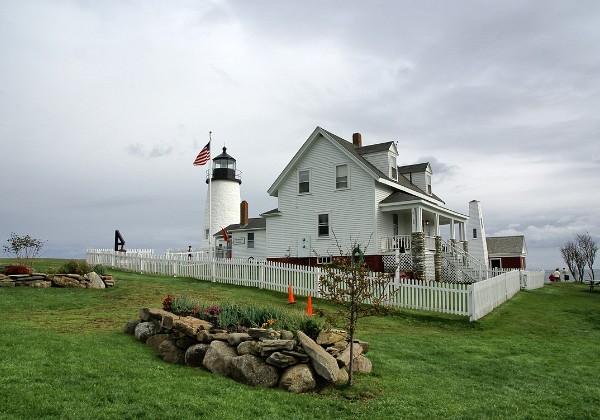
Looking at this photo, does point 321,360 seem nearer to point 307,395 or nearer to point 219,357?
point 307,395

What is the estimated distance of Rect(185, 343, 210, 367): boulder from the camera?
848 centimetres

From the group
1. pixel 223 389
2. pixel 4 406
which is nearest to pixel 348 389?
pixel 223 389

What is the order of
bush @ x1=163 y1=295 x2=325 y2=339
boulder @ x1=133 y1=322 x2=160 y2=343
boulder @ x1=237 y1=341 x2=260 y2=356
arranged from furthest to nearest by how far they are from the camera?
boulder @ x1=133 y1=322 x2=160 y2=343 < bush @ x1=163 y1=295 x2=325 y2=339 < boulder @ x1=237 y1=341 x2=260 y2=356

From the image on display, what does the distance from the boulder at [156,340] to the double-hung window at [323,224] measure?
19174 millimetres

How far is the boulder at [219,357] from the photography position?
796cm

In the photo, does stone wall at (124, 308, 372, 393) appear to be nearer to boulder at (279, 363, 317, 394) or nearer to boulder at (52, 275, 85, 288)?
boulder at (279, 363, 317, 394)

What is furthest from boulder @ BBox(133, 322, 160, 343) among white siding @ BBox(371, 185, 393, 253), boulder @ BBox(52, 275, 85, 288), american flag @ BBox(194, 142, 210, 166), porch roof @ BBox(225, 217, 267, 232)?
porch roof @ BBox(225, 217, 267, 232)

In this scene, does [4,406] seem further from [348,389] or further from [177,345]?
[348,389]

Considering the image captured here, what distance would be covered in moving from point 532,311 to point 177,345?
16.5m

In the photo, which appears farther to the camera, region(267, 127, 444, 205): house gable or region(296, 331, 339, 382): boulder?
region(267, 127, 444, 205): house gable

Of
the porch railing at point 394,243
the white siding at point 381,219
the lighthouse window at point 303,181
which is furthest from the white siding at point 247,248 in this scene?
the porch railing at point 394,243

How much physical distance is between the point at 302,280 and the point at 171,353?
12.0 meters

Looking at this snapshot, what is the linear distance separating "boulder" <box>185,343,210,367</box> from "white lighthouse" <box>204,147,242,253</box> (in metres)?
32.5

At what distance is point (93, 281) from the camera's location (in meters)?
19.0
